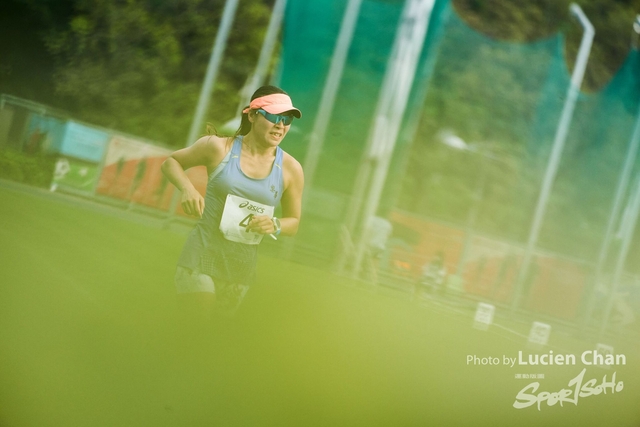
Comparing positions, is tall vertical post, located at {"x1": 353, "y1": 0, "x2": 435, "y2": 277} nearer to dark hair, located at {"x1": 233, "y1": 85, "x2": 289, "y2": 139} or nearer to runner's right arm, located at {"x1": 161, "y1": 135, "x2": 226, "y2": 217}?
dark hair, located at {"x1": 233, "y1": 85, "x2": 289, "y2": 139}

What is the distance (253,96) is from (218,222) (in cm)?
41

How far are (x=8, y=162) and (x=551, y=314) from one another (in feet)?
6.28

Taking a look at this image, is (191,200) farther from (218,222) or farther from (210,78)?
(210,78)

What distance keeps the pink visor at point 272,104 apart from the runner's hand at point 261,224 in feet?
1.11

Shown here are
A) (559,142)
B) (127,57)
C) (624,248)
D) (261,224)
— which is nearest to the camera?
(127,57)

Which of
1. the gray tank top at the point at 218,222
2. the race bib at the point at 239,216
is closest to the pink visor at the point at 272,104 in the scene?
the gray tank top at the point at 218,222

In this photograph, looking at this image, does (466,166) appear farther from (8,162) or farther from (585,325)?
(8,162)

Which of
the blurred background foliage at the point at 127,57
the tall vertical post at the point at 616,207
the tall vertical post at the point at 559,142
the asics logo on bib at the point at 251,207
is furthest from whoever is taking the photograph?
the tall vertical post at the point at 616,207

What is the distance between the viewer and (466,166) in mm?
2375

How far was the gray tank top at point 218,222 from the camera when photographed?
209cm

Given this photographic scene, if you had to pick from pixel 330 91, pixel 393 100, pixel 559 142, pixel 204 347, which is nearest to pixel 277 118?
pixel 330 91

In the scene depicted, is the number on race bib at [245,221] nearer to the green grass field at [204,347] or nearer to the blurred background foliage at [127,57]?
the green grass field at [204,347]

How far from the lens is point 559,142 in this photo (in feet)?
8.00

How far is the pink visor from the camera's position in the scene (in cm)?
209
